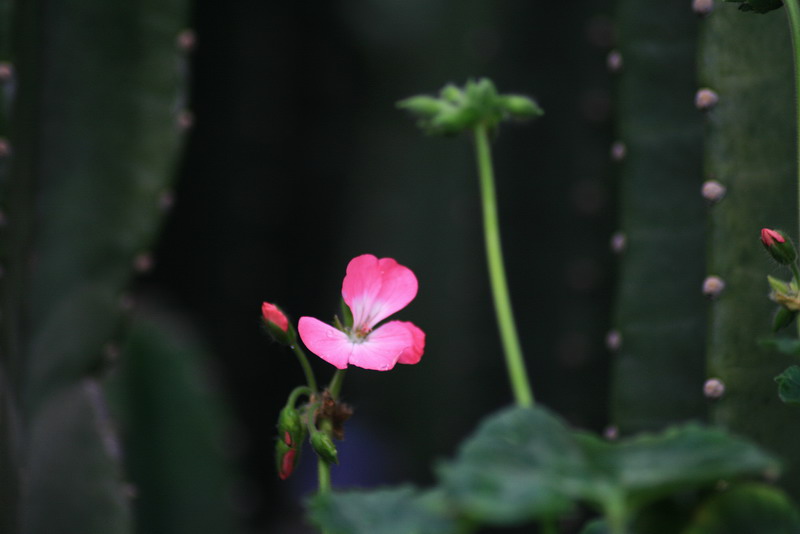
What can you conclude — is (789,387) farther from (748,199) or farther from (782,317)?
(748,199)

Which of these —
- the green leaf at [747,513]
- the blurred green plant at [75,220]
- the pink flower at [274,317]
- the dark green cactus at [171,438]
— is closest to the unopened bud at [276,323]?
the pink flower at [274,317]

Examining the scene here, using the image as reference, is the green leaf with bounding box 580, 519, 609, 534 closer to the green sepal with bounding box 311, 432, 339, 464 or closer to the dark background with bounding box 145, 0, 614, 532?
the green sepal with bounding box 311, 432, 339, 464

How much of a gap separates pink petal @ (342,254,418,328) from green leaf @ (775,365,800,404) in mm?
184

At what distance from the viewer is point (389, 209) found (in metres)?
1.37

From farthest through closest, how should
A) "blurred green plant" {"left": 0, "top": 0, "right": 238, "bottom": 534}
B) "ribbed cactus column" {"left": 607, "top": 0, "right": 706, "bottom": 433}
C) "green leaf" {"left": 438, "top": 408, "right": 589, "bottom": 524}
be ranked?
"blurred green plant" {"left": 0, "top": 0, "right": 238, "bottom": 534} < "ribbed cactus column" {"left": 607, "top": 0, "right": 706, "bottom": 433} < "green leaf" {"left": 438, "top": 408, "right": 589, "bottom": 524}

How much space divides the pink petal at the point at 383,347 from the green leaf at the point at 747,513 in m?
0.15

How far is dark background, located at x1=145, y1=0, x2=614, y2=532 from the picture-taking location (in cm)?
116

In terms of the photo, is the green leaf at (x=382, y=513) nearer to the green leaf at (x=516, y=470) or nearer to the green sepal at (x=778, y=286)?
the green leaf at (x=516, y=470)

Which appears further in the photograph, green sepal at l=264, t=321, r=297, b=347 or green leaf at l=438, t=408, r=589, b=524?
green sepal at l=264, t=321, r=297, b=347

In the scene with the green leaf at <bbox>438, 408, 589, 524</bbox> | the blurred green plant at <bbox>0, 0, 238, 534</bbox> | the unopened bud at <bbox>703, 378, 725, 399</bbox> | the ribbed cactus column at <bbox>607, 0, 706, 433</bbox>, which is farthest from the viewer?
the blurred green plant at <bbox>0, 0, 238, 534</bbox>

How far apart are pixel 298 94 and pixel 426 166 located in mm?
251

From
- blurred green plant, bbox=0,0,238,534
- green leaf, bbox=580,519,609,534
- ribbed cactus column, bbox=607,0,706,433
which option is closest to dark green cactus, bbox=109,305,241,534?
blurred green plant, bbox=0,0,238,534

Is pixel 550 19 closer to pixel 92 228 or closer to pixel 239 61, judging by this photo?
pixel 239 61

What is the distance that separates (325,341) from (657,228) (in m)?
0.32
